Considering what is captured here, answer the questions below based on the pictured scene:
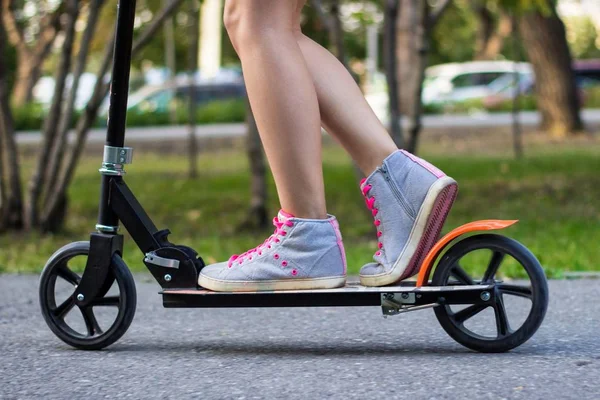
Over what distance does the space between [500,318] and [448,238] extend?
0.28 m

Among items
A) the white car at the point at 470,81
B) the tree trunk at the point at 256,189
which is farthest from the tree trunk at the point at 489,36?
the tree trunk at the point at 256,189

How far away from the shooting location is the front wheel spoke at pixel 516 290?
9.94ft

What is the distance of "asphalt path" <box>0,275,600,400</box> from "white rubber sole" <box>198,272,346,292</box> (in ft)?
0.64

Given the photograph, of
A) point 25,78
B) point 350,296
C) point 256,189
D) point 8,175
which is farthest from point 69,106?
point 25,78

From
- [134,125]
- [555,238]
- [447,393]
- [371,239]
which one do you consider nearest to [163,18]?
[371,239]

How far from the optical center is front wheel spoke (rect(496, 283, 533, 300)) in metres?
3.03

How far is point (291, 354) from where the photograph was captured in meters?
3.17

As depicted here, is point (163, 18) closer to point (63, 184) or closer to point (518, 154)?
point (63, 184)

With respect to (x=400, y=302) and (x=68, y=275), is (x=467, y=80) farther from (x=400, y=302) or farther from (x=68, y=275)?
(x=400, y=302)

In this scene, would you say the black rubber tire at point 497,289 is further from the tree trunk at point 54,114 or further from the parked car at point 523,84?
the parked car at point 523,84

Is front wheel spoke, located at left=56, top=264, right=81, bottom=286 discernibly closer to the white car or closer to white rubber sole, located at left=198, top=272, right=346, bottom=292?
white rubber sole, located at left=198, top=272, right=346, bottom=292

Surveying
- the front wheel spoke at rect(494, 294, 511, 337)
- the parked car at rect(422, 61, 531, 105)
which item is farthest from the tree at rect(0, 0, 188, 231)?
the parked car at rect(422, 61, 531, 105)

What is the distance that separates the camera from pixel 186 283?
3.25 meters

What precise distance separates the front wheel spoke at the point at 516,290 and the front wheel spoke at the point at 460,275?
0.29 feet
